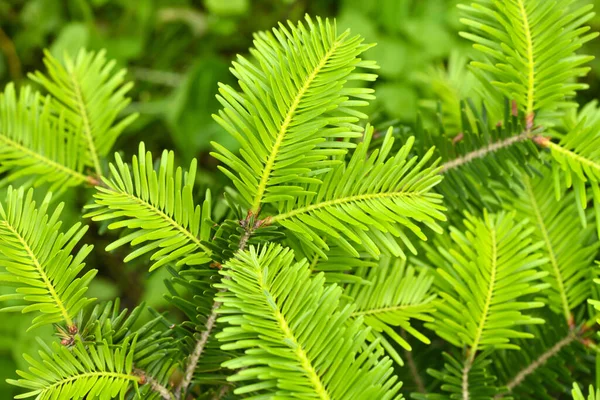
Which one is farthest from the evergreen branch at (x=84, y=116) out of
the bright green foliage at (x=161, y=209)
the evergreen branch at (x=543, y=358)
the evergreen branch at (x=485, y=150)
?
the evergreen branch at (x=543, y=358)

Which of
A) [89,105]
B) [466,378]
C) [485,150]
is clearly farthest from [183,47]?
[466,378]

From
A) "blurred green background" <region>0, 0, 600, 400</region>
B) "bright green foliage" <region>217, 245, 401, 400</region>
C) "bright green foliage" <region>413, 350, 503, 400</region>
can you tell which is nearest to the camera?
"bright green foliage" <region>217, 245, 401, 400</region>

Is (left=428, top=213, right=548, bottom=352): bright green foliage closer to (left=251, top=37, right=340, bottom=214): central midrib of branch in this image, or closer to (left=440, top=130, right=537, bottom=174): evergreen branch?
(left=440, top=130, right=537, bottom=174): evergreen branch

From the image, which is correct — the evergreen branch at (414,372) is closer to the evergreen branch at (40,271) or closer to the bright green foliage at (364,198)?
the bright green foliage at (364,198)

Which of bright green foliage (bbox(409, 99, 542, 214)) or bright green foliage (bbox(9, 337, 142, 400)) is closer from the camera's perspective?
bright green foliage (bbox(9, 337, 142, 400))

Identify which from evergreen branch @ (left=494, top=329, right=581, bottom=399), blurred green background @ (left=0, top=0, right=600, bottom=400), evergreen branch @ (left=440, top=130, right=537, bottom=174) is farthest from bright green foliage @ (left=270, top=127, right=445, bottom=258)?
blurred green background @ (left=0, top=0, right=600, bottom=400)

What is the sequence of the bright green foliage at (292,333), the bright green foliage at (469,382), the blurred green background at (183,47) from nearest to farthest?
the bright green foliage at (292,333)
the bright green foliage at (469,382)
the blurred green background at (183,47)

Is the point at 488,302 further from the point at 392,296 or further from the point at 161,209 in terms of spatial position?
the point at 161,209
